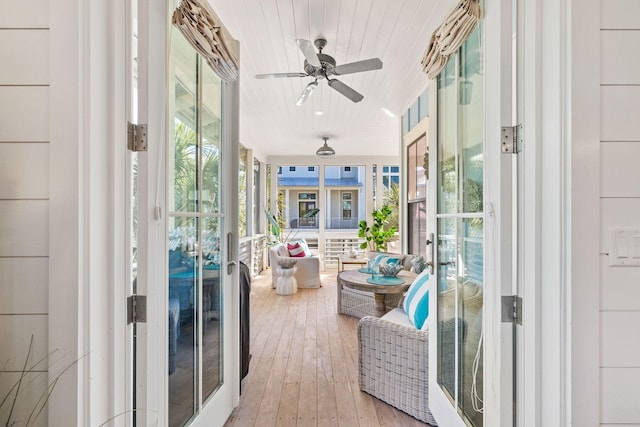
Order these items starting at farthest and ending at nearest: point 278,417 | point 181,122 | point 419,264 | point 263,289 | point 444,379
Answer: point 263,289, point 419,264, point 278,417, point 444,379, point 181,122

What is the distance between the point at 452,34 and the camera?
140 centimetres

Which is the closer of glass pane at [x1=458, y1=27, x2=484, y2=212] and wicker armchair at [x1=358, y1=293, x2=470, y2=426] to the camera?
glass pane at [x1=458, y1=27, x2=484, y2=212]

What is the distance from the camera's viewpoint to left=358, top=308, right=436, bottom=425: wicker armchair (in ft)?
6.10

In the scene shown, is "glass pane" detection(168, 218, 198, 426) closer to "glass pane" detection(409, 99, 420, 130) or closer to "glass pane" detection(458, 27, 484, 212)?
"glass pane" detection(458, 27, 484, 212)

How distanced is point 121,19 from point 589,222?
158 cm

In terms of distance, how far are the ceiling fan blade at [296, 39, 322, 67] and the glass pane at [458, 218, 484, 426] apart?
1.51m

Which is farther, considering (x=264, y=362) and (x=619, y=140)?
(x=264, y=362)

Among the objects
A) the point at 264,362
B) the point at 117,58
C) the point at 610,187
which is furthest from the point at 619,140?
the point at 264,362

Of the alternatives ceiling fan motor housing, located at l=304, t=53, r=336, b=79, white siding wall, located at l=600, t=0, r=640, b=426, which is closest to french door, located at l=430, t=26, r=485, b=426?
white siding wall, located at l=600, t=0, r=640, b=426

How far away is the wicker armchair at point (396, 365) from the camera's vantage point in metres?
1.86

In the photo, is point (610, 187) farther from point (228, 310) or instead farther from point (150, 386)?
point (228, 310)

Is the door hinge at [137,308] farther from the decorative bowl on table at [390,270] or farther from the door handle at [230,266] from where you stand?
the decorative bowl on table at [390,270]

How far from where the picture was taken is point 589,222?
89cm

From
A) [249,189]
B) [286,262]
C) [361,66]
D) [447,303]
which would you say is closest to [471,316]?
[447,303]
